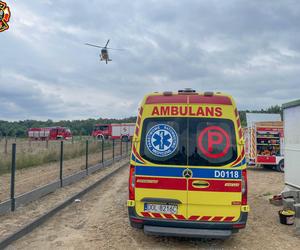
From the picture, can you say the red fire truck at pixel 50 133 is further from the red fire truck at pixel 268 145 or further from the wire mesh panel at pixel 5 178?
the red fire truck at pixel 268 145

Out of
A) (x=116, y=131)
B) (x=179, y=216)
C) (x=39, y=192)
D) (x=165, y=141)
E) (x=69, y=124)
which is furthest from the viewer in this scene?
(x=69, y=124)

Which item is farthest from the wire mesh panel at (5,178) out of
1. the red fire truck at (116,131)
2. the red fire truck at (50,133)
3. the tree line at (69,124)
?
the tree line at (69,124)

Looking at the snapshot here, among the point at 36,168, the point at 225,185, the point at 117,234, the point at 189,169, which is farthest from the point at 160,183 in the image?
the point at 36,168

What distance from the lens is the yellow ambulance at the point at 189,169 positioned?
5582 millimetres

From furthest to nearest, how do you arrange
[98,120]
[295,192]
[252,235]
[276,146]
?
[98,120]
[276,146]
[295,192]
[252,235]

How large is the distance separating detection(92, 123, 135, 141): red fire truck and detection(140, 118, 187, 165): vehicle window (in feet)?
176

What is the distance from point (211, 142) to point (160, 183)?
3.56 feet

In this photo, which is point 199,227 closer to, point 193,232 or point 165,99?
point 193,232

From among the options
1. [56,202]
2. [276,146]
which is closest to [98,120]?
[276,146]

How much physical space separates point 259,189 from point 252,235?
642 cm

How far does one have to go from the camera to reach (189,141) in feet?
18.9

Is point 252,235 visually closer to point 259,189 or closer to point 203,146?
point 203,146

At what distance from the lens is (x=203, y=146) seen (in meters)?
5.71

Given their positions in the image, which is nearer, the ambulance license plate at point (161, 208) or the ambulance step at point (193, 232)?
the ambulance step at point (193, 232)
